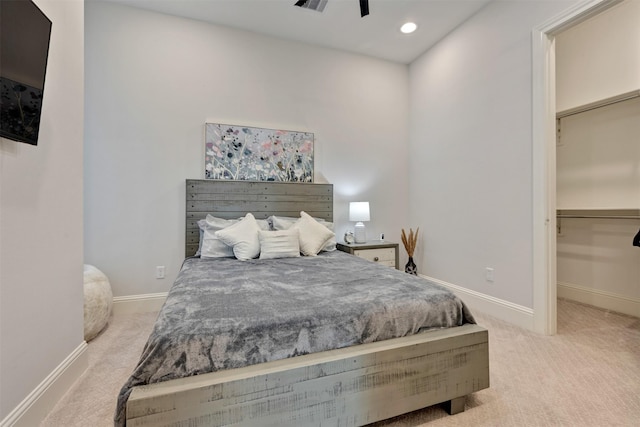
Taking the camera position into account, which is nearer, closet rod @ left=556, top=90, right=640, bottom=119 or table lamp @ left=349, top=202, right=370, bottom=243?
closet rod @ left=556, top=90, right=640, bottom=119

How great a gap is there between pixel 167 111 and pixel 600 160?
4.62 m

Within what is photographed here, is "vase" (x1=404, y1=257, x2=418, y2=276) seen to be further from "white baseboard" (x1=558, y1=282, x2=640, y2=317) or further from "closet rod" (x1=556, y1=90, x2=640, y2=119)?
"closet rod" (x1=556, y1=90, x2=640, y2=119)

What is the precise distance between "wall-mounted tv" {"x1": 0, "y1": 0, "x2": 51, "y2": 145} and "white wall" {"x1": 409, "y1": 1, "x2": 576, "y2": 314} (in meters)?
3.39

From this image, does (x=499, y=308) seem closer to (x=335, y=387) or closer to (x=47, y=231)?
(x=335, y=387)

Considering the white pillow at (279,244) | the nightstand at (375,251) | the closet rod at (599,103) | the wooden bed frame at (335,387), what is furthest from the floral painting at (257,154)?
the closet rod at (599,103)

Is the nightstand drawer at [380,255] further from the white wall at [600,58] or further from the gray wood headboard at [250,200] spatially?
the white wall at [600,58]

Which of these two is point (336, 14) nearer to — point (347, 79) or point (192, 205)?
point (347, 79)

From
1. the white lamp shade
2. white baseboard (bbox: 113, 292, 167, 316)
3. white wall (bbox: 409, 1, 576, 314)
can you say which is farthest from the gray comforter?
the white lamp shade

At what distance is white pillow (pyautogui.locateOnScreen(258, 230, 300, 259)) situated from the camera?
2709 mm

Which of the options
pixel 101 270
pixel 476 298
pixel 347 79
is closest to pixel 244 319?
pixel 101 270

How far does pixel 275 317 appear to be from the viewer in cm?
132

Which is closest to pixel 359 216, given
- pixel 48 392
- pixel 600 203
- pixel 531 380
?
pixel 531 380

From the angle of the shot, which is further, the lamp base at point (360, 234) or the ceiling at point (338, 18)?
the lamp base at point (360, 234)

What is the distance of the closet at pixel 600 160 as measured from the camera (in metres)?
2.79
